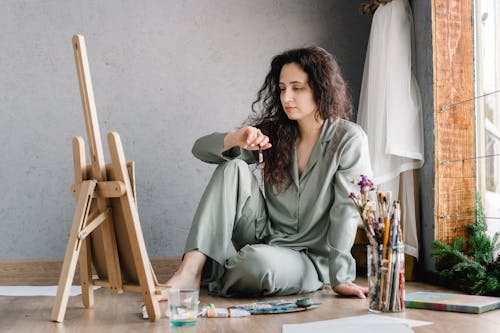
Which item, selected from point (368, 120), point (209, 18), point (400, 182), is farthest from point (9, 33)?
point (400, 182)

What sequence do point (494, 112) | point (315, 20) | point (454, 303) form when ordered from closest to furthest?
point (454, 303) → point (494, 112) → point (315, 20)

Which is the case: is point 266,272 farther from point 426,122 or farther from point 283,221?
point 426,122

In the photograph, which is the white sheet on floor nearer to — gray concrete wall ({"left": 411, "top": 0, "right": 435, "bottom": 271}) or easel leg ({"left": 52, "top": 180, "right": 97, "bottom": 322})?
easel leg ({"left": 52, "top": 180, "right": 97, "bottom": 322})

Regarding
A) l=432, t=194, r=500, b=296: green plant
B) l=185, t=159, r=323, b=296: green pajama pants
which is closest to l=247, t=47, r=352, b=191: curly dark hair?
l=185, t=159, r=323, b=296: green pajama pants

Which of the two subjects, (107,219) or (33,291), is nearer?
(107,219)

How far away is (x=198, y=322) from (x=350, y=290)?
2.22 ft

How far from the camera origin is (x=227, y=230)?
8.77 feet

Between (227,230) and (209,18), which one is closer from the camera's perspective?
(227,230)

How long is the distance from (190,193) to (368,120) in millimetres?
990

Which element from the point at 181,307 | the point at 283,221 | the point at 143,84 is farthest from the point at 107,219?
the point at 143,84

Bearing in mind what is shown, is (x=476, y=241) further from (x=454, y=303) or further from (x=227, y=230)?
(x=227, y=230)

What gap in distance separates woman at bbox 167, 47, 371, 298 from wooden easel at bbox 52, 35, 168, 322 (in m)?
0.34

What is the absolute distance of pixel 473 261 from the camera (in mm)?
Result: 2732

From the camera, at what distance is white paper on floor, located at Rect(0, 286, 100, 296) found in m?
2.83
